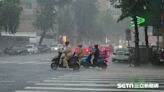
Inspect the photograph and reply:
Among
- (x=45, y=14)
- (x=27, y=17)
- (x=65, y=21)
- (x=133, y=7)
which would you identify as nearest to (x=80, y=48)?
(x=133, y=7)

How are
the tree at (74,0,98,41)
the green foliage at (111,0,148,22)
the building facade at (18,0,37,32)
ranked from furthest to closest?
the building facade at (18,0,37,32)
the tree at (74,0,98,41)
the green foliage at (111,0,148,22)

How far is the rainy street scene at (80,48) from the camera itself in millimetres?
19188

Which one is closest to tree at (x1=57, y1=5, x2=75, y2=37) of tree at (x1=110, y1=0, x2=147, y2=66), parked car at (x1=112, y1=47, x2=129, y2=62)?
parked car at (x1=112, y1=47, x2=129, y2=62)

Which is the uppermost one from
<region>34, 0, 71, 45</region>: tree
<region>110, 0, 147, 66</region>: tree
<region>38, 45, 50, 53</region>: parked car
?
<region>34, 0, 71, 45</region>: tree

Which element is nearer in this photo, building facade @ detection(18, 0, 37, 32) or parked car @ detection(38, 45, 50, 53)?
parked car @ detection(38, 45, 50, 53)

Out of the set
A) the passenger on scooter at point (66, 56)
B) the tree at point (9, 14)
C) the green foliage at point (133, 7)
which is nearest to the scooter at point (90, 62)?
the passenger on scooter at point (66, 56)

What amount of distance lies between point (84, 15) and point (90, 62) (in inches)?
2689

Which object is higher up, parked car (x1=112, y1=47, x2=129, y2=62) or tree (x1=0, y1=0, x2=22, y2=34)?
tree (x1=0, y1=0, x2=22, y2=34)

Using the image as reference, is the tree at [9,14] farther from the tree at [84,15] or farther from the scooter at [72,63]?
the scooter at [72,63]

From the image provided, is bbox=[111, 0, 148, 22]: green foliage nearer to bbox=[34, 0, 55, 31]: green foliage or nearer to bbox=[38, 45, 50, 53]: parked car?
bbox=[38, 45, 50, 53]: parked car

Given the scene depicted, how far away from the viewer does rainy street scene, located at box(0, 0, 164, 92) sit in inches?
755

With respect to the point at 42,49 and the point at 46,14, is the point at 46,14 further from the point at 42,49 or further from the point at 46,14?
the point at 42,49

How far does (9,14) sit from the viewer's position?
239ft

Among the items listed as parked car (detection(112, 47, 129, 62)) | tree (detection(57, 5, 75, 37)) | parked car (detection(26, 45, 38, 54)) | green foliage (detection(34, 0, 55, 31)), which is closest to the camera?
parked car (detection(112, 47, 129, 62))
